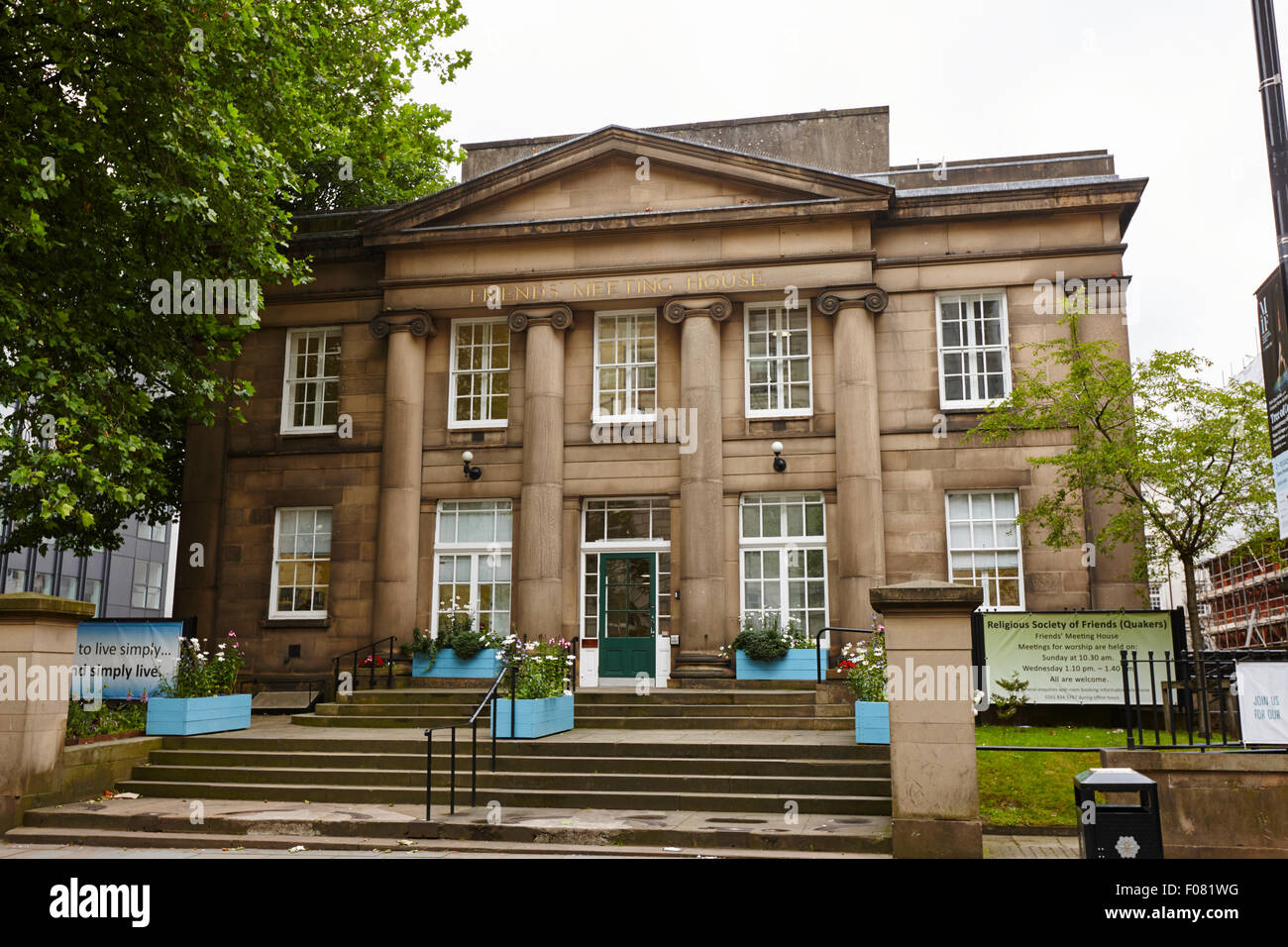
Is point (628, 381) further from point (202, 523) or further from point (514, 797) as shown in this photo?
point (514, 797)

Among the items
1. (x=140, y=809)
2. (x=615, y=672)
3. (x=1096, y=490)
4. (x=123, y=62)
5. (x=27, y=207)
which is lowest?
(x=140, y=809)

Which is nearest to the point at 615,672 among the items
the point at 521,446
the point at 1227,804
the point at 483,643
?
the point at 483,643

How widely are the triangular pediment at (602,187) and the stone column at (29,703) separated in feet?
37.3

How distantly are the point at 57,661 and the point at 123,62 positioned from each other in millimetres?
8757

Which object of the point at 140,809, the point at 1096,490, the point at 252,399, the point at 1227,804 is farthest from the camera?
the point at 252,399

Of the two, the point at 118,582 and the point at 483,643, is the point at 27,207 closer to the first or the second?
the point at 483,643

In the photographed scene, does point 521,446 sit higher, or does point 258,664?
point 521,446

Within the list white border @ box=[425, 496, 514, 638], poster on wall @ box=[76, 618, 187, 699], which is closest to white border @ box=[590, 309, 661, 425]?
white border @ box=[425, 496, 514, 638]

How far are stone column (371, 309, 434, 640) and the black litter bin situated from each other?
1464 cm

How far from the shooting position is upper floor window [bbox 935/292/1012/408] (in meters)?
20.1

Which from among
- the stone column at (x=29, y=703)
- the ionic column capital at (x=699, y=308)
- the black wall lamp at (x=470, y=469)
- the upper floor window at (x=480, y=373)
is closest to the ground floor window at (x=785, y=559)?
the ionic column capital at (x=699, y=308)

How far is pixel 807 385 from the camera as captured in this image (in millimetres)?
20531

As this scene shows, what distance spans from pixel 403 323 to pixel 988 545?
40.5ft

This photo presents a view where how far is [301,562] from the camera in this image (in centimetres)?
2156
